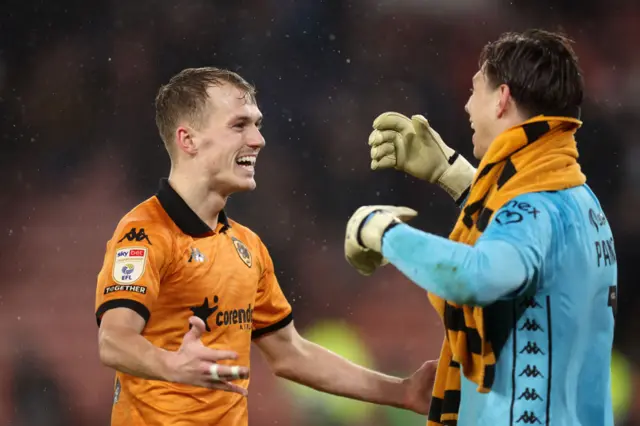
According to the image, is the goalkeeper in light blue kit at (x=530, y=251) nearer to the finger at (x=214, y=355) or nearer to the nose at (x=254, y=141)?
the finger at (x=214, y=355)

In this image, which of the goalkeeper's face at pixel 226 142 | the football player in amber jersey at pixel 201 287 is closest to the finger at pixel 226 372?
the football player in amber jersey at pixel 201 287

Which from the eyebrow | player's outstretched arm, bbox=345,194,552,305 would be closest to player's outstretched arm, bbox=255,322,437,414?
the eyebrow

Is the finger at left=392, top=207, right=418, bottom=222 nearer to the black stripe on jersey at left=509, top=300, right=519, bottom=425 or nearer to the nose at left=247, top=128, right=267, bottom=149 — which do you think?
the black stripe on jersey at left=509, top=300, right=519, bottom=425

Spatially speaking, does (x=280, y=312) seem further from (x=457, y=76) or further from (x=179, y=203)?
(x=457, y=76)

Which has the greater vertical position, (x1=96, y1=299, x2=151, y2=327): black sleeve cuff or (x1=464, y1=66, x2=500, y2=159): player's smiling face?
(x1=464, y1=66, x2=500, y2=159): player's smiling face

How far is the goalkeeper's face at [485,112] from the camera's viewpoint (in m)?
1.95

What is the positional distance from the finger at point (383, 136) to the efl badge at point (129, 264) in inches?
26.2

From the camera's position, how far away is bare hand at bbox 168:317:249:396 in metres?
1.85

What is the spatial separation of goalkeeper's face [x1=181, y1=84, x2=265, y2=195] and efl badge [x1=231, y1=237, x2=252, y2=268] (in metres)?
0.13

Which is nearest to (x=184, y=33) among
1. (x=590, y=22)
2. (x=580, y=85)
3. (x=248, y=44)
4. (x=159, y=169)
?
(x=248, y=44)

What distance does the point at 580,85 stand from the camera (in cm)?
190

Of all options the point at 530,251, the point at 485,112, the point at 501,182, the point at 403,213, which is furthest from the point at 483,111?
the point at 530,251

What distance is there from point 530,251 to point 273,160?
2.93 m

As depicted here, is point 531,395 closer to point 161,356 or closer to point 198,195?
point 161,356
